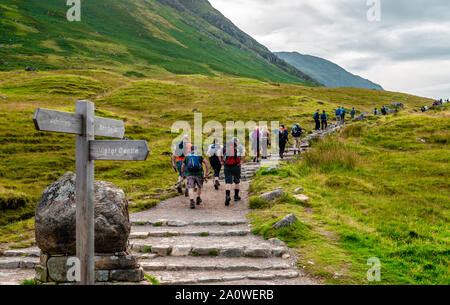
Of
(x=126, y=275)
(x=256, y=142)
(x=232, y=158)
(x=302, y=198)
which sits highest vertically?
(x=256, y=142)

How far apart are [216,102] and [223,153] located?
53541mm

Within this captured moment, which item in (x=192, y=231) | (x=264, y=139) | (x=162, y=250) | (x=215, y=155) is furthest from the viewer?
(x=264, y=139)

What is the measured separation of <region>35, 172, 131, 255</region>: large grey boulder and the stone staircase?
5.56ft

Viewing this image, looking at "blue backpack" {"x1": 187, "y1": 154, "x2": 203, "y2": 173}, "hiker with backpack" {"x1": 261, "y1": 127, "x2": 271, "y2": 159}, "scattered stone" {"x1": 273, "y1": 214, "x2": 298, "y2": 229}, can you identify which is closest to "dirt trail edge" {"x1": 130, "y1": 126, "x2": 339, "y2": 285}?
"scattered stone" {"x1": 273, "y1": 214, "x2": 298, "y2": 229}

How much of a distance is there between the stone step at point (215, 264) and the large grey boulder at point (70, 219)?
71.3 inches

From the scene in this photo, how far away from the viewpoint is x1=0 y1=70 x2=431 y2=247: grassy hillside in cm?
2028

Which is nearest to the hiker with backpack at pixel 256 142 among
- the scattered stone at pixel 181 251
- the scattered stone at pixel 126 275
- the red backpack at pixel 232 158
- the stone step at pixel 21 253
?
the red backpack at pixel 232 158

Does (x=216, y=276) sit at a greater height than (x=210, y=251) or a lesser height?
lesser

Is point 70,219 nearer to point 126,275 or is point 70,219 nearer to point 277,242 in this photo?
point 126,275

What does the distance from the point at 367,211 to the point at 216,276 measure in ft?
24.9

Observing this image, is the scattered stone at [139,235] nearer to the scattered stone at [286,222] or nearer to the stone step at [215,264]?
the stone step at [215,264]

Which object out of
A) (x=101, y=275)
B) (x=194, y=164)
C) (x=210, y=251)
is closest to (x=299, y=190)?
(x=194, y=164)

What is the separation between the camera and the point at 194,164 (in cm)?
1440
